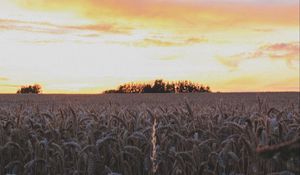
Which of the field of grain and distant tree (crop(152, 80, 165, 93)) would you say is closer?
the field of grain

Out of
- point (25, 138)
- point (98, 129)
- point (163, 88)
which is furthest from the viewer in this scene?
point (163, 88)

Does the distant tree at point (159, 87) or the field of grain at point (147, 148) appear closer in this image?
the field of grain at point (147, 148)

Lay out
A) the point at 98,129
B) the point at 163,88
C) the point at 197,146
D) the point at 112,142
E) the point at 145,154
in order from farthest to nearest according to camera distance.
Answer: the point at 163,88 < the point at 98,129 < the point at 112,142 < the point at 145,154 < the point at 197,146

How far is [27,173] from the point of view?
19.5ft

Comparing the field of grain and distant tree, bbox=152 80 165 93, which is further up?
distant tree, bbox=152 80 165 93

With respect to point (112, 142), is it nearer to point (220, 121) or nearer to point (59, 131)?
point (59, 131)

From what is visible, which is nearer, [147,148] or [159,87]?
[147,148]

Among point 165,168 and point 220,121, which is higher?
point 220,121

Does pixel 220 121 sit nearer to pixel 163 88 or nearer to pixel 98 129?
pixel 98 129

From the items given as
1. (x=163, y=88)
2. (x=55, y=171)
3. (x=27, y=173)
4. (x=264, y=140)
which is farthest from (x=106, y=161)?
(x=163, y=88)

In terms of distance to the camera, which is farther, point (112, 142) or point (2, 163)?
point (2, 163)

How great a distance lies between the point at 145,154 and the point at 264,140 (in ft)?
5.57

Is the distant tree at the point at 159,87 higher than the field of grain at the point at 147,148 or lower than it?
higher

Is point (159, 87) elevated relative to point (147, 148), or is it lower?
elevated
